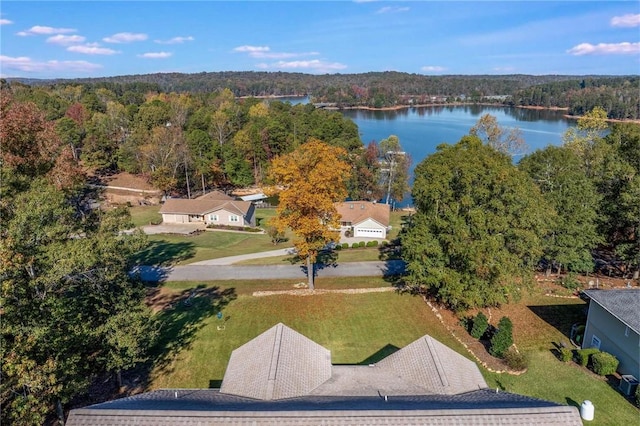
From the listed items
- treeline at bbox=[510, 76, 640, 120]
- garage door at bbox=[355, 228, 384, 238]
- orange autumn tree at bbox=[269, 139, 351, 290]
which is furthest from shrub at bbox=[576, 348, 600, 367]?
treeline at bbox=[510, 76, 640, 120]

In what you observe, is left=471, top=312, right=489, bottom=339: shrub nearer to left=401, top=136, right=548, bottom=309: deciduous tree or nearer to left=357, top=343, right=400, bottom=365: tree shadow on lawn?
Answer: left=401, top=136, right=548, bottom=309: deciduous tree

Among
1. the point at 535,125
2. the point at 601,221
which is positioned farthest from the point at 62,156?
the point at 535,125

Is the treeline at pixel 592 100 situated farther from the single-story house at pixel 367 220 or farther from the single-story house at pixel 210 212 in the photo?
the single-story house at pixel 210 212

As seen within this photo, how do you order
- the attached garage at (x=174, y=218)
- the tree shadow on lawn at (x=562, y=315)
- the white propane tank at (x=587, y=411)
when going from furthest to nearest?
the attached garage at (x=174, y=218)
the tree shadow on lawn at (x=562, y=315)
the white propane tank at (x=587, y=411)

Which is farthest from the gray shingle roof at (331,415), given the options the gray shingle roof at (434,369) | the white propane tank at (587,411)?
the white propane tank at (587,411)

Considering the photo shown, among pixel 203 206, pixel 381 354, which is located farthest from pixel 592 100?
pixel 381 354

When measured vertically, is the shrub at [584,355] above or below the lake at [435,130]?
below
